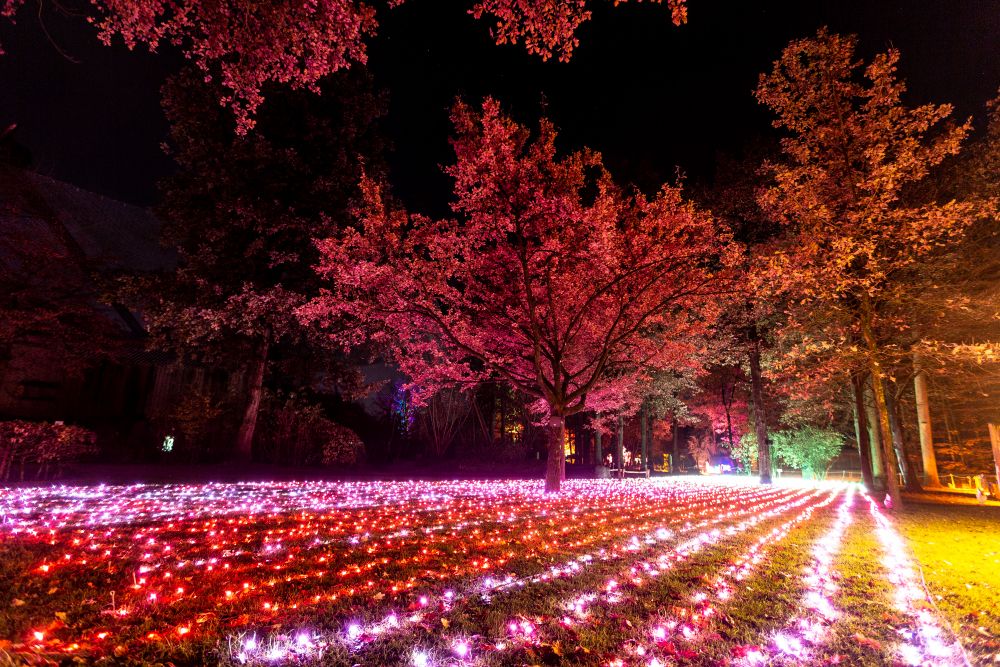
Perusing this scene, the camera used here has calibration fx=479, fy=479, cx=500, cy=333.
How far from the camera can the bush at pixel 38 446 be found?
34.0 feet

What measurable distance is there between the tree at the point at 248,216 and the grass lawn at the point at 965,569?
45.5 feet

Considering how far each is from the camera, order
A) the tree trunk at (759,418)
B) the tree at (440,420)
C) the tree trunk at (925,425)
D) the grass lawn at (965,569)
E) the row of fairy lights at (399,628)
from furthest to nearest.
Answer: the tree at (440,420)
the tree trunk at (759,418)
the tree trunk at (925,425)
the grass lawn at (965,569)
the row of fairy lights at (399,628)

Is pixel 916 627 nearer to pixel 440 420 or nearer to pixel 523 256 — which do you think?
pixel 523 256

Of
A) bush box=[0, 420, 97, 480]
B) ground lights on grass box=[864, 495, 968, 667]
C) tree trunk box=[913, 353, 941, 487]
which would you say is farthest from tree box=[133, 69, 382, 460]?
tree trunk box=[913, 353, 941, 487]

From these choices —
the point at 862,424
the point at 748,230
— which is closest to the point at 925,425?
the point at 862,424

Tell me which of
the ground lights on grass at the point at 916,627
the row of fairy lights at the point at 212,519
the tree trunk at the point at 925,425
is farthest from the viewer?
the tree trunk at the point at 925,425

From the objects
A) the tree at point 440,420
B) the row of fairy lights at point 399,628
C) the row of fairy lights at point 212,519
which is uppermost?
the tree at point 440,420

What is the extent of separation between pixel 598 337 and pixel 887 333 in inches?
330

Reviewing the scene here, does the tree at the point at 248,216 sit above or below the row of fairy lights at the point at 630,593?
above

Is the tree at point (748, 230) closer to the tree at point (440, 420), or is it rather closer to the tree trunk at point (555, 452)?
the tree trunk at point (555, 452)

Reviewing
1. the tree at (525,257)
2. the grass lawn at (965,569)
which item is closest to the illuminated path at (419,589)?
the grass lawn at (965,569)

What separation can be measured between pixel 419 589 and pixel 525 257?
30.5 feet

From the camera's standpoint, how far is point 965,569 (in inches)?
193

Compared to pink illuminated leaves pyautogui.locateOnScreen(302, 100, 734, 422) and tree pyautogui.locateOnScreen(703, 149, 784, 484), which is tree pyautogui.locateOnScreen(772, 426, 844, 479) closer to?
tree pyautogui.locateOnScreen(703, 149, 784, 484)
